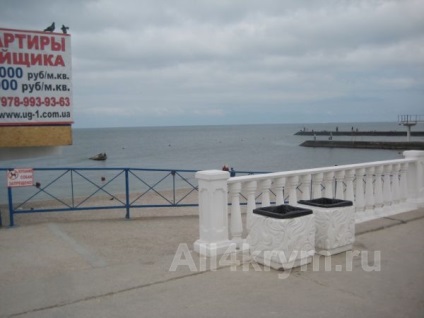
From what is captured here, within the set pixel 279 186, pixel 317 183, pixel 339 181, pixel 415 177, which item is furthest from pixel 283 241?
pixel 415 177

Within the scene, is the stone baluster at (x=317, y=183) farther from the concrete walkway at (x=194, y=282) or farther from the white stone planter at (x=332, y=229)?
the white stone planter at (x=332, y=229)

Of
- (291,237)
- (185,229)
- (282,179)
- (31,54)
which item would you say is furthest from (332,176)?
(31,54)

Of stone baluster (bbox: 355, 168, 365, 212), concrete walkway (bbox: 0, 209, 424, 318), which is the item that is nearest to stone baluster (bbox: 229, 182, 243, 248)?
concrete walkway (bbox: 0, 209, 424, 318)

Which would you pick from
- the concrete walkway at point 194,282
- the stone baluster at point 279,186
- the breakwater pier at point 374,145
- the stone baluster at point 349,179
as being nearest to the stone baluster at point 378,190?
the stone baluster at point 349,179

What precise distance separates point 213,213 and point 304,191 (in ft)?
6.41

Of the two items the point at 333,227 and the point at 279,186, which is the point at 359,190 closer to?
the point at 279,186

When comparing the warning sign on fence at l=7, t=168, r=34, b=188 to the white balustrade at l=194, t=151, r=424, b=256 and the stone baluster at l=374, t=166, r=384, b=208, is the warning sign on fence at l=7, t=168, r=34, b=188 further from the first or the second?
the stone baluster at l=374, t=166, r=384, b=208

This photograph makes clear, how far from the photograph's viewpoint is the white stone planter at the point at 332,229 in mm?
5547

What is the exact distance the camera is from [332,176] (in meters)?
7.05

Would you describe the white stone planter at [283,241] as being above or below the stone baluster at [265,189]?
below

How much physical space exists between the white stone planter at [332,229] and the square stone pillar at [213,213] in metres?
1.22

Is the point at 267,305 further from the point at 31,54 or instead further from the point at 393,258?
the point at 31,54

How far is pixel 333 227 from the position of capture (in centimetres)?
556

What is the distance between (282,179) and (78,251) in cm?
339
